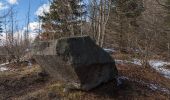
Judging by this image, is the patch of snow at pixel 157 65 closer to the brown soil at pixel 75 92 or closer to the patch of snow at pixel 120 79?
the brown soil at pixel 75 92

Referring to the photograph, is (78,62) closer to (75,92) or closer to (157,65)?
(75,92)

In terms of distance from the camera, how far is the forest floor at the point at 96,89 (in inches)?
506

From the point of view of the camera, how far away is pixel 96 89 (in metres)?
13.1

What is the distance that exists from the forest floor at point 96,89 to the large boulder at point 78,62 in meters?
0.38

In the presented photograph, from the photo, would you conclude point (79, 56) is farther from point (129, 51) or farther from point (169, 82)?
point (129, 51)

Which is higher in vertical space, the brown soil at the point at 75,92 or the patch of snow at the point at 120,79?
the patch of snow at the point at 120,79

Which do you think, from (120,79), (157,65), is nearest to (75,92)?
(120,79)

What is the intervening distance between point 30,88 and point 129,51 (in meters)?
12.3

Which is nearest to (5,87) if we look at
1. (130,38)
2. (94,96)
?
(94,96)

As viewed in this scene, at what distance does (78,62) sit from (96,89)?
173cm

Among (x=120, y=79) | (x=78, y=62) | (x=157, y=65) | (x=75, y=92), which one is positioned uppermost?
(x=78, y=62)

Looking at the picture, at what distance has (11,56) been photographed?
26.9 m

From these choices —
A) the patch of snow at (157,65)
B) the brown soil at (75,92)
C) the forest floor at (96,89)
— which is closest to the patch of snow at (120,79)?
the forest floor at (96,89)

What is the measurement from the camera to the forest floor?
12859mm
